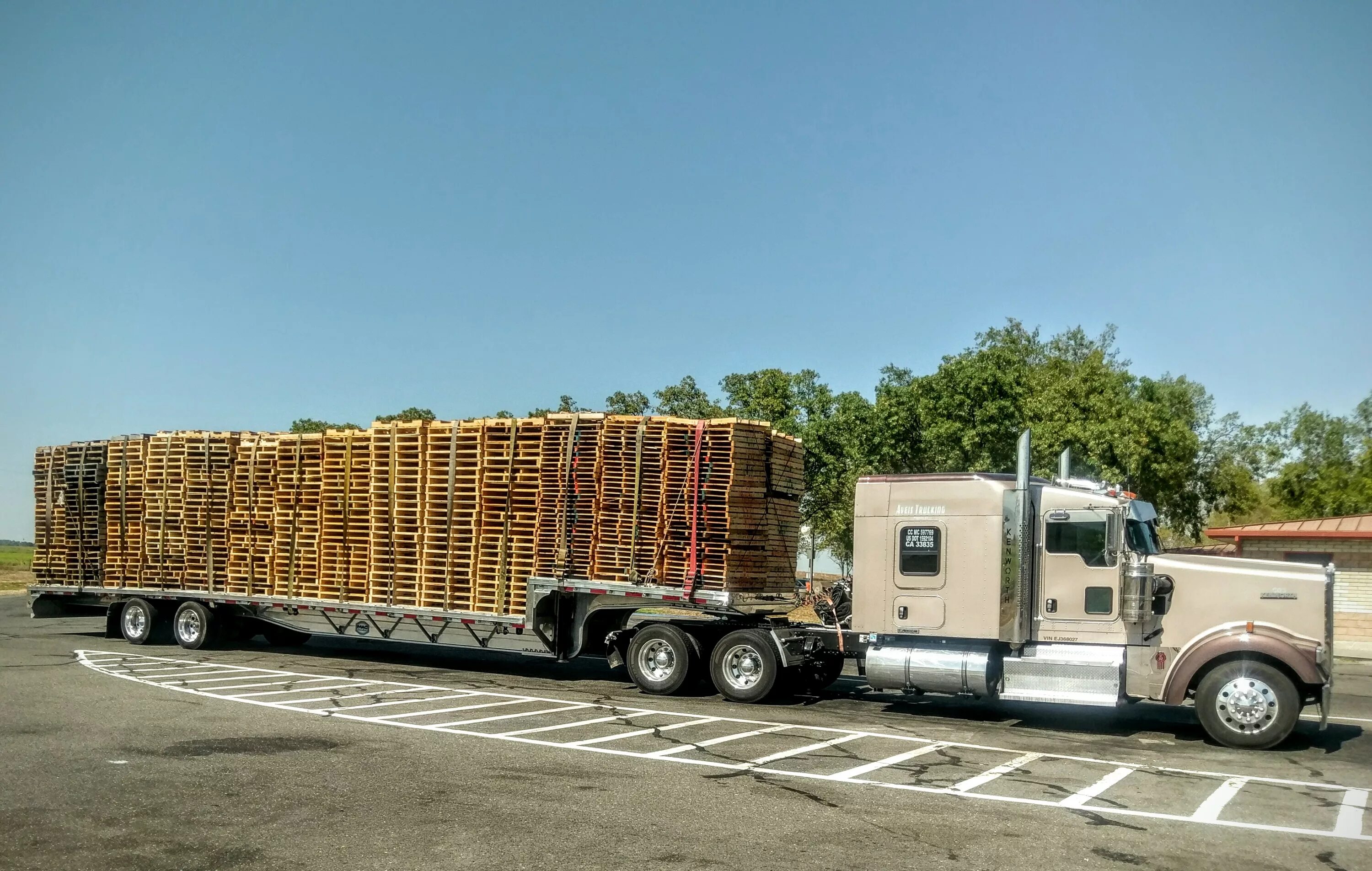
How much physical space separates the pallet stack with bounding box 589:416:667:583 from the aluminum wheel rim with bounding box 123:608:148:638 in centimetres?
1010

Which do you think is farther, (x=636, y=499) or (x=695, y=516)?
(x=636, y=499)

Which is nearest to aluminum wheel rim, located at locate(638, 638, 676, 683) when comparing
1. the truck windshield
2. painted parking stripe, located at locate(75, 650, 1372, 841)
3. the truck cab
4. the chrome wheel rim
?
painted parking stripe, located at locate(75, 650, 1372, 841)

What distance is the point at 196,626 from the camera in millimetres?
20125

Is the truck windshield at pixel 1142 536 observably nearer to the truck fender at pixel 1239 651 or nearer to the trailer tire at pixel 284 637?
the truck fender at pixel 1239 651

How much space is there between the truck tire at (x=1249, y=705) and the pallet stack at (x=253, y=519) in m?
14.6

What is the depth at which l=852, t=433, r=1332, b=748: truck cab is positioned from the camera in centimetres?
1206

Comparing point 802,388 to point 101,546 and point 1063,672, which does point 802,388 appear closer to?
point 101,546

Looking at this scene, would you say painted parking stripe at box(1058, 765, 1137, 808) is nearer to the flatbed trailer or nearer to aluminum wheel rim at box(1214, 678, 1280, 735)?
aluminum wheel rim at box(1214, 678, 1280, 735)

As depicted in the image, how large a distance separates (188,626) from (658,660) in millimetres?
9996

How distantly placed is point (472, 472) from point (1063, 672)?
9.04 meters

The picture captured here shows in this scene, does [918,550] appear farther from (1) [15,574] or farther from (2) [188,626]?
(1) [15,574]

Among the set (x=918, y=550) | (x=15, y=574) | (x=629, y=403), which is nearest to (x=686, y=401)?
(x=629, y=403)

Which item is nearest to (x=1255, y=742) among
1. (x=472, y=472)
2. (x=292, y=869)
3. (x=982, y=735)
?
(x=982, y=735)

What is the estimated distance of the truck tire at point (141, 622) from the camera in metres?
20.6
